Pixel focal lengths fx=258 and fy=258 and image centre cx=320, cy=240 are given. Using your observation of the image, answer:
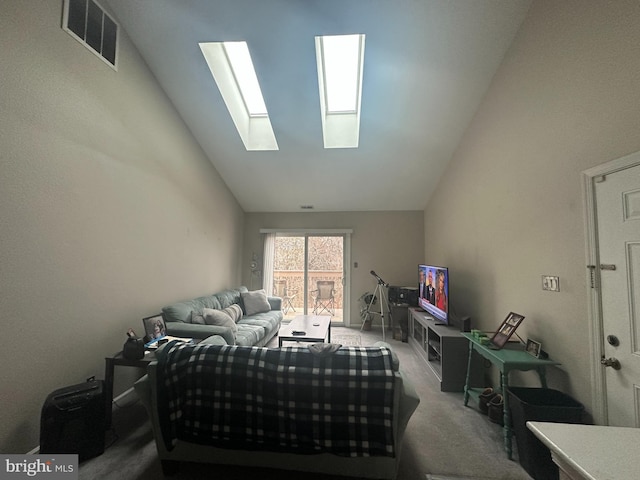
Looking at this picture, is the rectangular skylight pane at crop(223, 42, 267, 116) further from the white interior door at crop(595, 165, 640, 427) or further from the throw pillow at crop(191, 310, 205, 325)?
the white interior door at crop(595, 165, 640, 427)

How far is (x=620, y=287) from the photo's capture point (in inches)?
62.4

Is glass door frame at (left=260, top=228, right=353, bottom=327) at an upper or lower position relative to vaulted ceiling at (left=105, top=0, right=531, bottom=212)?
lower

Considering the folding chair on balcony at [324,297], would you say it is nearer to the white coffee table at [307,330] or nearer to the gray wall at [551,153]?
the white coffee table at [307,330]

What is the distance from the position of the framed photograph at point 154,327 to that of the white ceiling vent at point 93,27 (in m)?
2.45

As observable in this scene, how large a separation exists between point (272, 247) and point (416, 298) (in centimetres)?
306

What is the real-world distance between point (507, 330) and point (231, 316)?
324 centimetres

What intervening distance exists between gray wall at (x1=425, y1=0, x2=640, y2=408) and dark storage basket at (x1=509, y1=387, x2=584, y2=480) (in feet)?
0.56

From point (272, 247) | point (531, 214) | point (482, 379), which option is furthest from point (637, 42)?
point (272, 247)

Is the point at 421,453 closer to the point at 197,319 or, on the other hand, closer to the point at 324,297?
the point at 197,319

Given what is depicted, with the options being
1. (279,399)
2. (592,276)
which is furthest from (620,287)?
(279,399)

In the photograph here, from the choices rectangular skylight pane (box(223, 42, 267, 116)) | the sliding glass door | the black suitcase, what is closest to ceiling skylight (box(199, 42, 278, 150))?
rectangular skylight pane (box(223, 42, 267, 116))

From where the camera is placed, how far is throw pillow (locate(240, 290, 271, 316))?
443 centimetres

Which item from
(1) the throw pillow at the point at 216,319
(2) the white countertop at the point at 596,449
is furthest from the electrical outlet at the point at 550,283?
(1) the throw pillow at the point at 216,319

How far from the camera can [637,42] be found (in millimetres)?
1487
